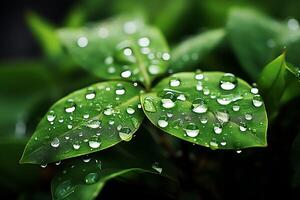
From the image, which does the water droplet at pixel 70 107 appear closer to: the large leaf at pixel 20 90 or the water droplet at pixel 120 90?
the water droplet at pixel 120 90

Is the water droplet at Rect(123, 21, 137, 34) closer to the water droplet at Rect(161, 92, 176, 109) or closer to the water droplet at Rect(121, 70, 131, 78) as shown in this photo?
the water droplet at Rect(121, 70, 131, 78)

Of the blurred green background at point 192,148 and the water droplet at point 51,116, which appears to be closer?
the water droplet at point 51,116

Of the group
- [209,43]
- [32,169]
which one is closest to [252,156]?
[209,43]

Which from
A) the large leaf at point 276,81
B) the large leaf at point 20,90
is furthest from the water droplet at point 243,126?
the large leaf at point 20,90

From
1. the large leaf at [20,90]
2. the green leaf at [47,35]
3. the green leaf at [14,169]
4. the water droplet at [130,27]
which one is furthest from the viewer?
the green leaf at [47,35]

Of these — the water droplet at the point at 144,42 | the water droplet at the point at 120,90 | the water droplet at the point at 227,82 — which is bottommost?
the water droplet at the point at 144,42

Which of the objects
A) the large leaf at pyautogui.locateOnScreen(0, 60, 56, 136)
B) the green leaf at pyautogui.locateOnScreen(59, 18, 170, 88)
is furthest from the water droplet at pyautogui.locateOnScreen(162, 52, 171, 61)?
the large leaf at pyautogui.locateOnScreen(0, 60, 56, 136)

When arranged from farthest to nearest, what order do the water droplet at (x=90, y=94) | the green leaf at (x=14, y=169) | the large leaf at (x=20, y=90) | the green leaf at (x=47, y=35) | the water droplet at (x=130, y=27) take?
the green leaf at (x=47, y=35), the large leaf at (x=20, y=90), the water droplet at (x=130, y=27), the green leaf at (x=14, y=169), the water droplet at (x=90, y=94)

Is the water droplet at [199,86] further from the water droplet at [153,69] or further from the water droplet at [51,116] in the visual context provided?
the water droplet at [51,116]

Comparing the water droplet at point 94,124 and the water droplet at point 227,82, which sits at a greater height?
the water droplet at point 227,82

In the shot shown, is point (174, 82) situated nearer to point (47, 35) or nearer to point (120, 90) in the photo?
point (120, 90)
